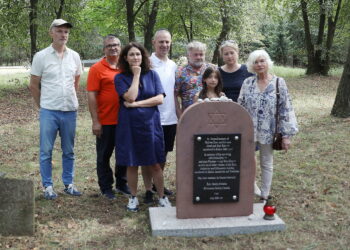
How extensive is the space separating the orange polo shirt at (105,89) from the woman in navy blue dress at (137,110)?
0.36 meters

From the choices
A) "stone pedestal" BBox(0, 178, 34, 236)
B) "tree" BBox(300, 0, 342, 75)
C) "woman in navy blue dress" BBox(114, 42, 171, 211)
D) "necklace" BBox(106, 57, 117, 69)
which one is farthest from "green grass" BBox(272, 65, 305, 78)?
"stone pedestal" BBox(0, 178, 34, 236)

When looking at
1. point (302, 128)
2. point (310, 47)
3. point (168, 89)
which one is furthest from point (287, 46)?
point (168, 89)

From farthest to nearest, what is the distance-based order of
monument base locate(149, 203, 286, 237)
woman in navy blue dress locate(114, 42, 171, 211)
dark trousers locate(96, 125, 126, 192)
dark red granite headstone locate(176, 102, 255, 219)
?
dark trousers locate(96, 125, 126, 192) → woman in navy blue dress locate(114, 42, 171, 211) → dark red granite headstone locate(176, 102, 255, 219) → monument base locate(149, 203, 286, 237)

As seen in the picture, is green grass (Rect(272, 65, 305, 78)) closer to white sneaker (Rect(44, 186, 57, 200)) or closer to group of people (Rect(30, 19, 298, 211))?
group of people (Rect(30, 19, 298, 211))

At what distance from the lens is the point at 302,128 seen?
944cm

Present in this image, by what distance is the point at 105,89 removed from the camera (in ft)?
15.9

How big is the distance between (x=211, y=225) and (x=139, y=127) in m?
1.35

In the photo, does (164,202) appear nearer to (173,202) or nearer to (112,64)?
(173,202)

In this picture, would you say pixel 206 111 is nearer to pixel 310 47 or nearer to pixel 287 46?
pixel 310 47

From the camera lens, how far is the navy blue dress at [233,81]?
486cm

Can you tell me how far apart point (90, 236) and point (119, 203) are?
0.94 metres

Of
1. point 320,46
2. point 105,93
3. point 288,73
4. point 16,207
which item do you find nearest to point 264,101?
point 105,93

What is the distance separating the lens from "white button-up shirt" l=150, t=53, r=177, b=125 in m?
4.88

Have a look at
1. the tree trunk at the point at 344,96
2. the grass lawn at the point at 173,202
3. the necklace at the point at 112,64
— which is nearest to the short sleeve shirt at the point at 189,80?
the necklace at the point at 112,64
